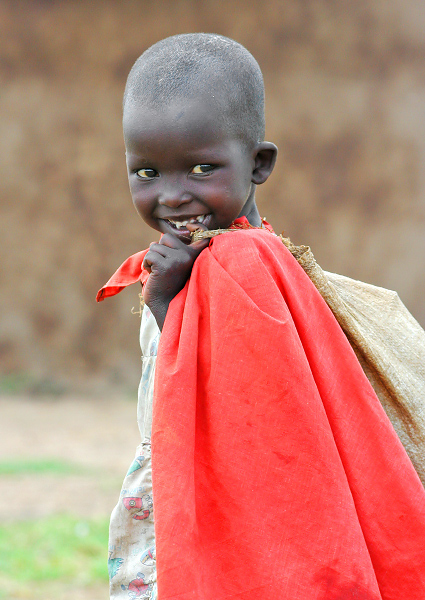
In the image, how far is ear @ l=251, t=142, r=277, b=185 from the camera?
1.36 meters

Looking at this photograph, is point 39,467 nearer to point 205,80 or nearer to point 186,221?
point 186,221

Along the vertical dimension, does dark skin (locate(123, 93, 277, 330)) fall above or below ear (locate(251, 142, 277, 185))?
below

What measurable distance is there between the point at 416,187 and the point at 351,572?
7.27 metres

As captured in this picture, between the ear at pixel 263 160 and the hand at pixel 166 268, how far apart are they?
0.69ft

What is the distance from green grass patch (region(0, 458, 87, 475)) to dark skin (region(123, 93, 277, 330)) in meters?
4.69

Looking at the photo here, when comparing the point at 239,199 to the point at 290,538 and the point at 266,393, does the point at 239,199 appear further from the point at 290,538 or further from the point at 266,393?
the point at 290,538

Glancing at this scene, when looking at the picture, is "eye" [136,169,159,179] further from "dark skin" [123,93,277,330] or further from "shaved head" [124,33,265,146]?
"shaved head" [124,33,265,146]

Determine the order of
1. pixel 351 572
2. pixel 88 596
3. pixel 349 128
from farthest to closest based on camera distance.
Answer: pixel 349 128 → pixel 88 596 → pixel 351 572

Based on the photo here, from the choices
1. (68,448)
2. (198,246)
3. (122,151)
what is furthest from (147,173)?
(122,151)

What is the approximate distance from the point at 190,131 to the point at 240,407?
48 centimetres

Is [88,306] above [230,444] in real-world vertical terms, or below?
above

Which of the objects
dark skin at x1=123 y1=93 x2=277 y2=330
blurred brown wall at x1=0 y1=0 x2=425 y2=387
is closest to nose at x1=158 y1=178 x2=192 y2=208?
dark skin at x1=123 y1=93 x2=277 y2=330

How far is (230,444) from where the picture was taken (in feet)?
3.53

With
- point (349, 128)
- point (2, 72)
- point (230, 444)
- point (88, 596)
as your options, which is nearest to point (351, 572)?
point (230, 444)
